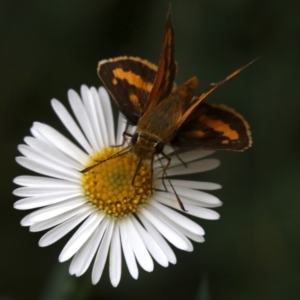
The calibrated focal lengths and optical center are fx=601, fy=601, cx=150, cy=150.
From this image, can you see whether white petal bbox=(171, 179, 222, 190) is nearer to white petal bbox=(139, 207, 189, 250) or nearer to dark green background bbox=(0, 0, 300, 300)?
white petal bbox=(139, 207, 189, 250)

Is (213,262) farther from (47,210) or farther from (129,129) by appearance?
(47,210)

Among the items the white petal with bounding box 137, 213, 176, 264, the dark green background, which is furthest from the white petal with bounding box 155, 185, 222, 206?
the dark green background

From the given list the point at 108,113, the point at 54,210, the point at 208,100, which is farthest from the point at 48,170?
the point at 208,100

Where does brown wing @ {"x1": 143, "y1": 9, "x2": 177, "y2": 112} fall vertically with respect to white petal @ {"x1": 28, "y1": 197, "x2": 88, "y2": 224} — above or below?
above

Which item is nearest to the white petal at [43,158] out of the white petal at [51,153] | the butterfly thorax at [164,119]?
the white petal at [51,153]

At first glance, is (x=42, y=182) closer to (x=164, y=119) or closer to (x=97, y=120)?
(x=97, y=120)

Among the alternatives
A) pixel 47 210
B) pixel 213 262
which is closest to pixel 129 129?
pixel 47 210
